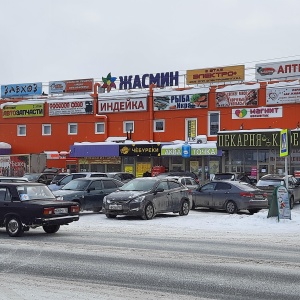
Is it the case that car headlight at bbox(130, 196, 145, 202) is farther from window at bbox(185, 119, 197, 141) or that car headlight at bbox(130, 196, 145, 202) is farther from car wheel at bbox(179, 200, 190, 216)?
window at bbox(185, 119, 197, 141)

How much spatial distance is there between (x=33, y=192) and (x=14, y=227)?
1244 millimetres

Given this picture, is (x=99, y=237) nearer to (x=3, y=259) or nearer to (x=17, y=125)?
(x=3, y=259)

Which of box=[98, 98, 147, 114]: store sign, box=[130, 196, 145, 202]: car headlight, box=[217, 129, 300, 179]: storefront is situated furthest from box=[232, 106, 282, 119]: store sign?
box=[130, 196, 145, 202]: car headlight

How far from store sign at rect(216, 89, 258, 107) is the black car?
82.4 feet

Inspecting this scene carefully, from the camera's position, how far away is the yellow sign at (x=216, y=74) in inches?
1604

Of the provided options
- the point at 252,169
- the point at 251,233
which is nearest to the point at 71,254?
the point at 251,233

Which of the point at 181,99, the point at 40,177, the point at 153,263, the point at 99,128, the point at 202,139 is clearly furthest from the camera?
the point at 99,128

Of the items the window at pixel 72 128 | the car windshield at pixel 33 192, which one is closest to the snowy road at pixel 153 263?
the car windshield at pixel 33 192

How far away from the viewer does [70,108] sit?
152 ft

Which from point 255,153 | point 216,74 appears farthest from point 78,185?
point 216,74

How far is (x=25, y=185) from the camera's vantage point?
16.1 m

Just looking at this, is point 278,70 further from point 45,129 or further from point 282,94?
point 45,129

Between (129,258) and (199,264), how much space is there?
62.2 inches

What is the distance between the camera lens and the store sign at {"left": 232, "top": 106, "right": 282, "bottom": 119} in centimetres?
3816
